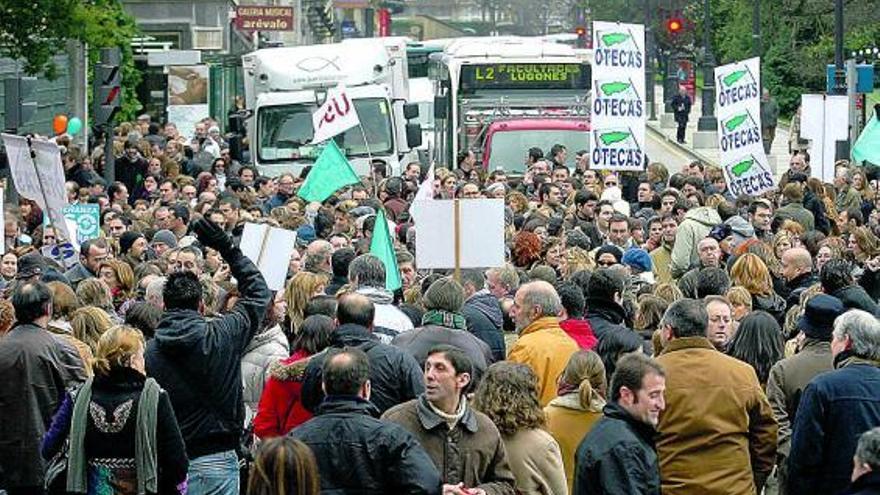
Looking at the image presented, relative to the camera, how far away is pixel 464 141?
35094mm

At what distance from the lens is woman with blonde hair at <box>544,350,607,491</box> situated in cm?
966

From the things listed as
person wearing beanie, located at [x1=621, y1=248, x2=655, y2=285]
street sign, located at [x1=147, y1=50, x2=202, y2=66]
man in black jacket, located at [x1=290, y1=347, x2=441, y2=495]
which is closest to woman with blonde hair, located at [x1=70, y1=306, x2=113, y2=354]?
man in black jacket, located at [x1=290, y1=347, x2=441, y2=495]

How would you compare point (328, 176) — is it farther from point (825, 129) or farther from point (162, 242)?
point (825, 129)

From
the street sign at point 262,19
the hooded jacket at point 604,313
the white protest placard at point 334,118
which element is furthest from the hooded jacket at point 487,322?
the street sign at point 262,19

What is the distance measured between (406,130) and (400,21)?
134901 mm

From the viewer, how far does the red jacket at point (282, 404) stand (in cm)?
1030

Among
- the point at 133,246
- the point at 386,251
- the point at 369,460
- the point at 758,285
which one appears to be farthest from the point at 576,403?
the point at 133,246

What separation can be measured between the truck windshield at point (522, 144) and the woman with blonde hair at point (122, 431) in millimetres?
22541

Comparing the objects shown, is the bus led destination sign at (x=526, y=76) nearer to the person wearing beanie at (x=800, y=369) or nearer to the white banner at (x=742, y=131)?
the white banner at (x=742, y=131)

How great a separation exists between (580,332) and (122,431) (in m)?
3.27

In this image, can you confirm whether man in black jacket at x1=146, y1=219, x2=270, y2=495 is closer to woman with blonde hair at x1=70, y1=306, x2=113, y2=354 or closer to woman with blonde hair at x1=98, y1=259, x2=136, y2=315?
woman with blonde hair at x1=70, y1=306, x2=113, y2=354

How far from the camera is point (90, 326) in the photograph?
37.2 ft

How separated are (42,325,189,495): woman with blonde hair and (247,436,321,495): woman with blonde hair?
2.16 m

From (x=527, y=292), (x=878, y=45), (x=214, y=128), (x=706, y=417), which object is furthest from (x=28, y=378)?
(x=878, y=45)
